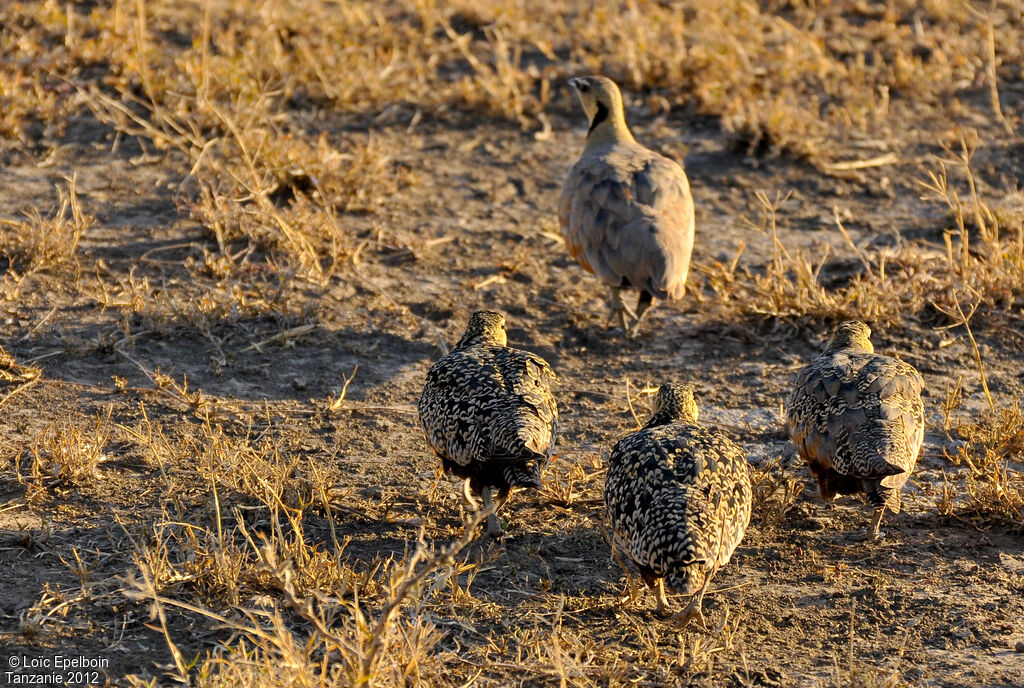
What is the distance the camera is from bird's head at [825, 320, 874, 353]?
5793mm

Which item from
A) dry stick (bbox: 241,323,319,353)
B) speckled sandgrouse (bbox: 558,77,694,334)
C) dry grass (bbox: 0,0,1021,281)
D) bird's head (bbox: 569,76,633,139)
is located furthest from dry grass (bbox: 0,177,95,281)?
bird's head (bbox: 569,76,633,139)

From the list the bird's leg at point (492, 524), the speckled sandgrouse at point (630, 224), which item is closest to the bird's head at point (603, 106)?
the speckled sandgrouse at point (630, 224)

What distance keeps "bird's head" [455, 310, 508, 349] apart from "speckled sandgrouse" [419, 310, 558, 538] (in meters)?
0.41

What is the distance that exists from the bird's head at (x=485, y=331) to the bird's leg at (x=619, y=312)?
4.57 feet

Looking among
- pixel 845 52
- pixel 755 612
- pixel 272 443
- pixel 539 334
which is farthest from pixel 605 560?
pixel 845 52

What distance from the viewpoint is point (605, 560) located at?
4926 mm

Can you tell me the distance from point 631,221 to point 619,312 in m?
0.57

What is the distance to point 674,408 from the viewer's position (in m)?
5.07

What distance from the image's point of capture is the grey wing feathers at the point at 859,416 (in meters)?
4.79

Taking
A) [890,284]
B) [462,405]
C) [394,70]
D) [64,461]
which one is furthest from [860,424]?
[394,70]

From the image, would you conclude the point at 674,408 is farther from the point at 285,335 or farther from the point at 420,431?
the point at 285,335

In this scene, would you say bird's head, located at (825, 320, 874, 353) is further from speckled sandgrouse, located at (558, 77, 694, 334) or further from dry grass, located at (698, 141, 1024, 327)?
speckled sandgrouse, located at (558, 77, 694, 334)

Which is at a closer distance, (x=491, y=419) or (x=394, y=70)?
(x=491, y=419)

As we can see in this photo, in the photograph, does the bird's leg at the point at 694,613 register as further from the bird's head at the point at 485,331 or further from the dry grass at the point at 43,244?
the dry grass at the point at 43,244
